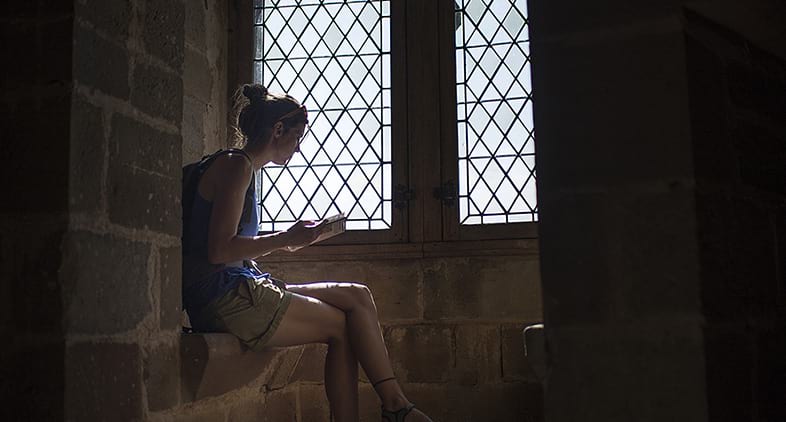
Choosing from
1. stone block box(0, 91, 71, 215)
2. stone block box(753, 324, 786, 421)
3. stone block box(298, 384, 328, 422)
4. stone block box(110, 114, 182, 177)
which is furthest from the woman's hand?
stone block box(753, 324, 786, 421)

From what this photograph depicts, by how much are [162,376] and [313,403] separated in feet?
5.58

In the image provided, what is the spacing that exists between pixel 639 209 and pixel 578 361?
1.06 ft

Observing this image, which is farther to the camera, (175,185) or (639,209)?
(175,185)

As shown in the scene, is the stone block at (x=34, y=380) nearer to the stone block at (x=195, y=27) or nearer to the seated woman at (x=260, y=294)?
the seated woman at (x=260, y=294)

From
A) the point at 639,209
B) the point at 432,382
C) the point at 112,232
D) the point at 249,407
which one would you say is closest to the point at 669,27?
the point at 639,209

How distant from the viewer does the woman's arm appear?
335cm

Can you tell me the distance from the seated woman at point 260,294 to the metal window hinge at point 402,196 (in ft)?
3.48

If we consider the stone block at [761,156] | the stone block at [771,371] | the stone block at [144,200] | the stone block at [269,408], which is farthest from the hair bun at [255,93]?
the stone block at [771,371]

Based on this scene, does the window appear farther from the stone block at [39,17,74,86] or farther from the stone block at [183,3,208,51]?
the stone block at [39,17,74,86]

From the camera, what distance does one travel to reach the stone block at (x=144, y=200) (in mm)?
2865

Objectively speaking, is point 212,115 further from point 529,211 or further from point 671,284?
point 671,284

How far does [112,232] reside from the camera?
283cm

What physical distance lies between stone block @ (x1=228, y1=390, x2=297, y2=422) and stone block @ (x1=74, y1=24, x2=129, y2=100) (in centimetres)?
134

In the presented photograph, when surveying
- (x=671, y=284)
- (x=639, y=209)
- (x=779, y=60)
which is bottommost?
(x=671, y=284)
